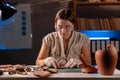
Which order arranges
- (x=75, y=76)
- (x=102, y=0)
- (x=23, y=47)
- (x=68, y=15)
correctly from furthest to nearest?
(x=23, y=47) → (x=102, y=0) → (x=68, y=15) → (x=75, y=76)

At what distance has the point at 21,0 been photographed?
401 centimetres

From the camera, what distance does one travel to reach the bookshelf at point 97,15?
3.73 metres

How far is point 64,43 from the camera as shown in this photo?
259cm

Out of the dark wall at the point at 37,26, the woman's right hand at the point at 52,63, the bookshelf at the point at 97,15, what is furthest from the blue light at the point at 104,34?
the woman's right hand at the point at 52,63

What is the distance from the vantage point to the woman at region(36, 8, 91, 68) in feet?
8.10

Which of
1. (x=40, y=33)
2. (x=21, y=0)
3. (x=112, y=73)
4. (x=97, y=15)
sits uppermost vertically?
(x=21, y=0)

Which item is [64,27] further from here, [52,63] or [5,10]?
[5,10]

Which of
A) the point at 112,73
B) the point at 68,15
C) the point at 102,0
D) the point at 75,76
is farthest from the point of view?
the point at 102,0

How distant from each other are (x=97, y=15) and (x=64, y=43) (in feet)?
5.22

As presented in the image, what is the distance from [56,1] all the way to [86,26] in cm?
66

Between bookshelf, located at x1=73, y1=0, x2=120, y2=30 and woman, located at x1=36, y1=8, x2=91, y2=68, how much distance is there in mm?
1119

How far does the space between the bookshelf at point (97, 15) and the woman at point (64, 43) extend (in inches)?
44.1

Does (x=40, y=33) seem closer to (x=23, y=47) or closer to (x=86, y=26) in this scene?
(x=23, y=47)

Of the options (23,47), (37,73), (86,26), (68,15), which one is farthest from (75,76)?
(23,47)
